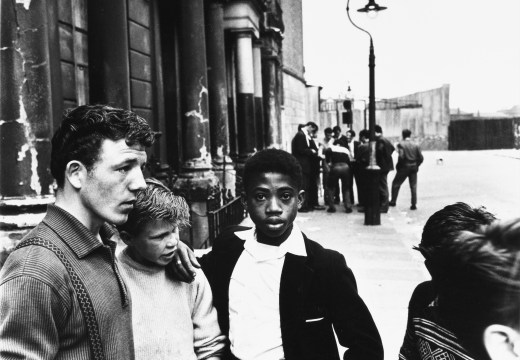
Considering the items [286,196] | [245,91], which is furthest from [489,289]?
[245,91]

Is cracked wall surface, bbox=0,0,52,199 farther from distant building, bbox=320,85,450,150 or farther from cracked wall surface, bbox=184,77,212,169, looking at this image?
distant building, bbox=320,85,450,150

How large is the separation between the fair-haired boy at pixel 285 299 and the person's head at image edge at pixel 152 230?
28cm

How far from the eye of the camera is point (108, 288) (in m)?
1.56

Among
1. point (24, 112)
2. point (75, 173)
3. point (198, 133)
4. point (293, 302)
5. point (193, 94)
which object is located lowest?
point (293, 302)

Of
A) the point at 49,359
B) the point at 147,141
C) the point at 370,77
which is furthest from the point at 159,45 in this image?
the point at 49,359

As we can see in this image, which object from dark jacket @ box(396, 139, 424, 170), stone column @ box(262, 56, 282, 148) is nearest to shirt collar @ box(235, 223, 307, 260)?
dark jacket @ box(396, 139, 424, 170)

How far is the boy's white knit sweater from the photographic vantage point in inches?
81.6

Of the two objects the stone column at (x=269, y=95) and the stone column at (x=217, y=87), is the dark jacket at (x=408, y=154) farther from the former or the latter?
the stone column at (x=269, y=95)

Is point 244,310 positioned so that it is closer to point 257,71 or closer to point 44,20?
point 44,20

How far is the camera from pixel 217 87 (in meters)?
10.6

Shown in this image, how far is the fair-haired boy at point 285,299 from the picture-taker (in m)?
2.12

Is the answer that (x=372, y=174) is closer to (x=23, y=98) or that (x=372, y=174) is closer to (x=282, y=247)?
(x=23, y=98)

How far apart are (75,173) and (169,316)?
31.0 inches

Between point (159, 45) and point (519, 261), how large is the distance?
9281 mm
